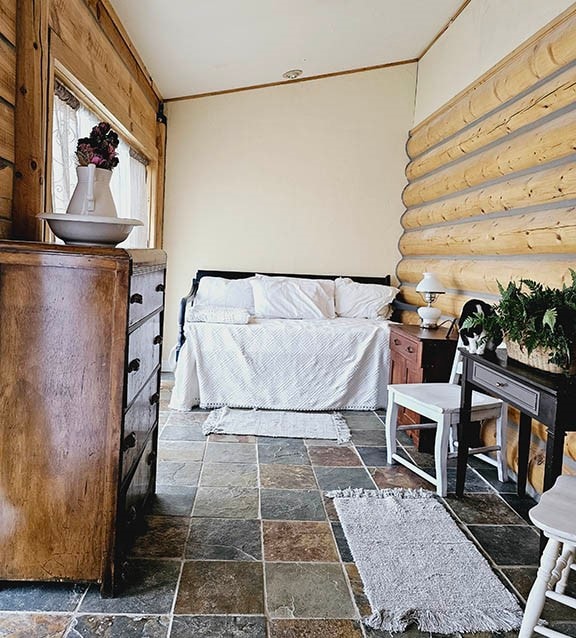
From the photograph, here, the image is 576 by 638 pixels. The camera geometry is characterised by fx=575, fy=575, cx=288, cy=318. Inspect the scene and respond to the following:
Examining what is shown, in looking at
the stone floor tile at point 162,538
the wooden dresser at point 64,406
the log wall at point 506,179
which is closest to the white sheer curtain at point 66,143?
the wooden dresser at point 64,406

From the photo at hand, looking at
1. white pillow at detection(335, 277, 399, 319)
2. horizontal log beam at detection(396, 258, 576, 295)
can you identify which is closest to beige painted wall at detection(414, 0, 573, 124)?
horizontal log beam at detection(396, 258, 576, 295)

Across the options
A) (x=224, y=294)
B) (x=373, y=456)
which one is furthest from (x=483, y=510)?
(x=224, y=294)

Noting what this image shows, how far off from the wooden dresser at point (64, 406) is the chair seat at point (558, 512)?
128cm

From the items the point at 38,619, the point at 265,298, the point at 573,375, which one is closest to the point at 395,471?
the point at 573,375

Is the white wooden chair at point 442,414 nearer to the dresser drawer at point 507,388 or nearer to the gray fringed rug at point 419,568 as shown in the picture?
the gray fringed rug at point 419,568

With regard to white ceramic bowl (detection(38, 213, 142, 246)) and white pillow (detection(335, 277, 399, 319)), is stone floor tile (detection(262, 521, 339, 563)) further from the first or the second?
white pillow (detection(335, 277, 399, 319))

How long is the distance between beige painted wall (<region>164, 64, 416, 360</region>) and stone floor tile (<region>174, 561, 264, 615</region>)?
12.1 ft

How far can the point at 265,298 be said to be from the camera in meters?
5.12

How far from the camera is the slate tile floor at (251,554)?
1801 millimetres

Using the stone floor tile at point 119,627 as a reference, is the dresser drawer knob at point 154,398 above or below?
above

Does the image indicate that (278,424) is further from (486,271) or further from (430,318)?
(486,271)

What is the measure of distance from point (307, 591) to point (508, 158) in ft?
8.52

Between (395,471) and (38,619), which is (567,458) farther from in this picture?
(38,619)

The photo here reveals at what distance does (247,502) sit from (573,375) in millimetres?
1536
